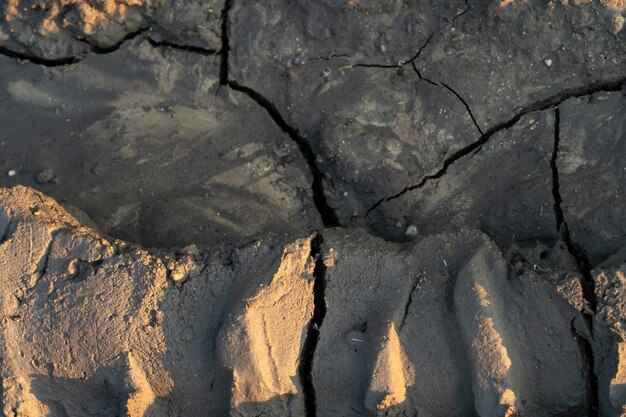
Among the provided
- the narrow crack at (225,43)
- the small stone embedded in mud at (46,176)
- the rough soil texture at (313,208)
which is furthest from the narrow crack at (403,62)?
the small stone embedded in mud at (46,176)

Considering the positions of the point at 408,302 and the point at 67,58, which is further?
the point at 67,58

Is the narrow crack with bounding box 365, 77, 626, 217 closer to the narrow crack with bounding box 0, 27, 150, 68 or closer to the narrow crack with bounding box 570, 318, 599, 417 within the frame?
the narrow crack with bounding box 570, 318, 599, 417

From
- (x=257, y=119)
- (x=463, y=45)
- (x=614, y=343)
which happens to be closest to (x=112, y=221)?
(x=257, y=119)

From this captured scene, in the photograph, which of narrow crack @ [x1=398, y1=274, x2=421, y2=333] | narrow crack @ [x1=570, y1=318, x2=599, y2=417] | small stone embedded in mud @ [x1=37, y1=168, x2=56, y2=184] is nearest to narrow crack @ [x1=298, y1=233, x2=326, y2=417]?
narrow crack @ [x1=398, y1=274, x2=421, y2=333]

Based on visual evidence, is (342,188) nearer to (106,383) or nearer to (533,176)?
(533,176)

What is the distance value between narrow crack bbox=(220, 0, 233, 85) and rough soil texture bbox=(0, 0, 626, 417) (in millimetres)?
12

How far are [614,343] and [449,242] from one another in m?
0.82

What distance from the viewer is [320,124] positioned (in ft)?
12.1

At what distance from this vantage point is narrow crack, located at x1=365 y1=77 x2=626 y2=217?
3.38 m

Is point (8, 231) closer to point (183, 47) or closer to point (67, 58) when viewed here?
point (67, 58)

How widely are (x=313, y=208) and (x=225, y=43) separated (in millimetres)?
1074

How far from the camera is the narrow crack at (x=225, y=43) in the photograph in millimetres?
3773

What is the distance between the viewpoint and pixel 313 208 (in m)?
3.75

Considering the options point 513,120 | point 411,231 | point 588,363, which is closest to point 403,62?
point 513,120
